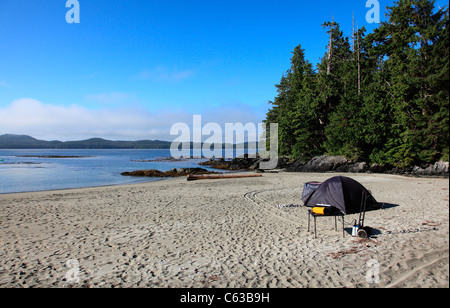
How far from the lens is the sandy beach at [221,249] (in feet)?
19.3

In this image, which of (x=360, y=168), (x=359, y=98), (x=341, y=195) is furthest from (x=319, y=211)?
(x=359, y=98)

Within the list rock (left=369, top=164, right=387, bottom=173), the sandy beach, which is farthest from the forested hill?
the sandy beach

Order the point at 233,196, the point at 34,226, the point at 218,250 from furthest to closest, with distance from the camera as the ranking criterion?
the point at 233,196, the point at 34,226, the point at 218,250

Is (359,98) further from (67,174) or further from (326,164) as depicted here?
(67,174)

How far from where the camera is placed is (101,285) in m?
5.89

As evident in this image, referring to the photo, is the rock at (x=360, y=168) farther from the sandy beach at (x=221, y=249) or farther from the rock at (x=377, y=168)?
the sandy beach at (x=221, y=249)

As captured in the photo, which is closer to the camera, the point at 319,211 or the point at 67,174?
the point at 319,211

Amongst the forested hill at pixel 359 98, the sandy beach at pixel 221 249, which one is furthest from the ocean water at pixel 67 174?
the forested hill at pixel 359 98

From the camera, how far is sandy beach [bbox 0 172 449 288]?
232 inches

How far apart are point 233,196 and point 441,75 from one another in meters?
14.2

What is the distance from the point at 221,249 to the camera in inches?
312

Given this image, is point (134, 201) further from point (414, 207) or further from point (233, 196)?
point (414, 207)

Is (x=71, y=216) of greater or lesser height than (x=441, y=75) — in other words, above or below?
below
